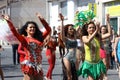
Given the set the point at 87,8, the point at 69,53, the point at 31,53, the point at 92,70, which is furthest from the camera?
the point at 87,8

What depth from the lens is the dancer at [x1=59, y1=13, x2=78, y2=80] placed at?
9.09m

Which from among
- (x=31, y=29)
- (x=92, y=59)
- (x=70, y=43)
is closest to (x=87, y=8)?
(x=70, y=43)

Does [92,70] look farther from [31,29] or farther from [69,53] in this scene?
[31,29]

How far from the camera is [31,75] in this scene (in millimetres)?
7039

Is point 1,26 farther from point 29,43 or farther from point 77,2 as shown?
point 77,2

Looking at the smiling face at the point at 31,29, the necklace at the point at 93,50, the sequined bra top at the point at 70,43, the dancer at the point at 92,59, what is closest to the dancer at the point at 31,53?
the smiling face at the point at 31,29

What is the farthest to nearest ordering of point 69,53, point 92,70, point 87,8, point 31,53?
point 87,8
point 69,53
point 92,70
point 31,53

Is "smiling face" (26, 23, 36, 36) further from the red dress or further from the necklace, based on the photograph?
the necklace

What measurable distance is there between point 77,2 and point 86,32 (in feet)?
93.5

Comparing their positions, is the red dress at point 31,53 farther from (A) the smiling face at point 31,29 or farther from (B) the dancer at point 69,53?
(B) the dancer at point 69,53

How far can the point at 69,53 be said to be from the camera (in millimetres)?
9164

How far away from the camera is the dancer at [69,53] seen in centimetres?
909

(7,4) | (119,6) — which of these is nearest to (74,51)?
(119,6)

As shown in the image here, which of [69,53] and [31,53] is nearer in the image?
[31,53]
